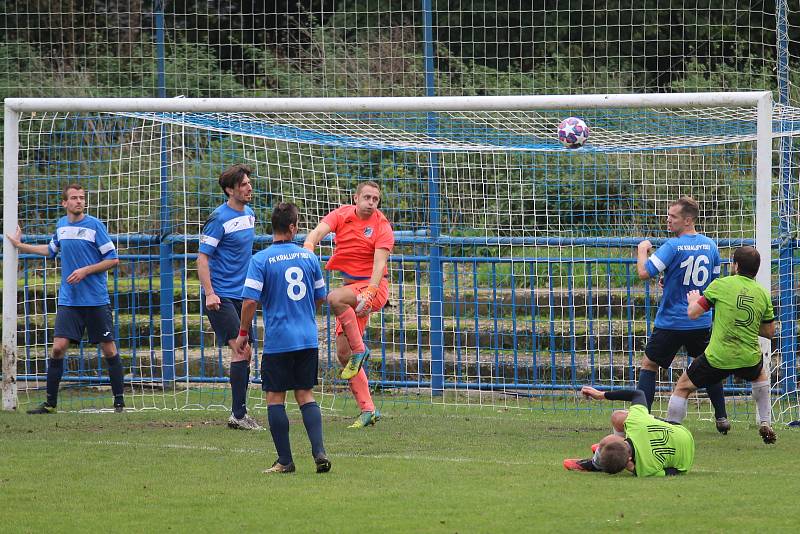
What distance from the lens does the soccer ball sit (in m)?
9.33

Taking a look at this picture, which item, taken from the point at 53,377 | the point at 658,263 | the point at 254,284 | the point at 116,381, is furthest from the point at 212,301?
the point at 658,263

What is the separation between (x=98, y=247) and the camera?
10203mm

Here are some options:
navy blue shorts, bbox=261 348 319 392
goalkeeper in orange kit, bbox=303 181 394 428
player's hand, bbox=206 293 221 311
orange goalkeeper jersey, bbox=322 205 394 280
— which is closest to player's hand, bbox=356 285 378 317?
goalkeeper in orange kit, bbox=303 181 394 428

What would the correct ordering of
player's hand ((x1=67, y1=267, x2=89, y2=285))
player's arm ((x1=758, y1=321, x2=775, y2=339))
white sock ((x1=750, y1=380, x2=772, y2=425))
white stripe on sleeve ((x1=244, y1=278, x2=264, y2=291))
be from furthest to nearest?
player's hand ((x1=67, y1=267, x2=89, y2=285)) < white sock ((x1=750, y1=380, x2=772, y2=425)) < player's arm ((x1=758, y1=321, x2=775, y2=339)) < white stripe on sleeve ((x1=244, y1=278, x2=264, y2=291))

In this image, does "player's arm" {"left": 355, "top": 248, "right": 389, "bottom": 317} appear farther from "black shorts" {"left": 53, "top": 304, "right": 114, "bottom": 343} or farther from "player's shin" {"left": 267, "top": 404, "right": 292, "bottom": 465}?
"black shorts" {"left": 53, "top": 304, "right": 114, "bottom": 343}

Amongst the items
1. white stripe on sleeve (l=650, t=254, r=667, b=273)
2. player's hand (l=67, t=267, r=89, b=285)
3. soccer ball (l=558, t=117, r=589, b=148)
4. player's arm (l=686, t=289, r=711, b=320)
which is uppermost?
soccer ball (l=558, t=117, r=589, b=148)

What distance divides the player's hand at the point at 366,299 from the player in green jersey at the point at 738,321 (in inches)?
95.6

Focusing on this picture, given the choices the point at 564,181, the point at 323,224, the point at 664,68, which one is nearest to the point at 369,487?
the point at 323,224

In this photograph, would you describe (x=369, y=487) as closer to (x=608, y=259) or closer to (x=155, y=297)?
(x=608, y=259)

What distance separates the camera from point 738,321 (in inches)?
323

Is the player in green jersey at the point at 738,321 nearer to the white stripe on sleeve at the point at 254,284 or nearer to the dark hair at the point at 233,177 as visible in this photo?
the white stripe on sleeve at the point at 254,284

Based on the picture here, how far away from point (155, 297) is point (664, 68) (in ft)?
24.7

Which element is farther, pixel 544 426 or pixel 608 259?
pixel 608 259

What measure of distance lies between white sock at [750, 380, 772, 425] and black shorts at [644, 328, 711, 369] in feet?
2.00
